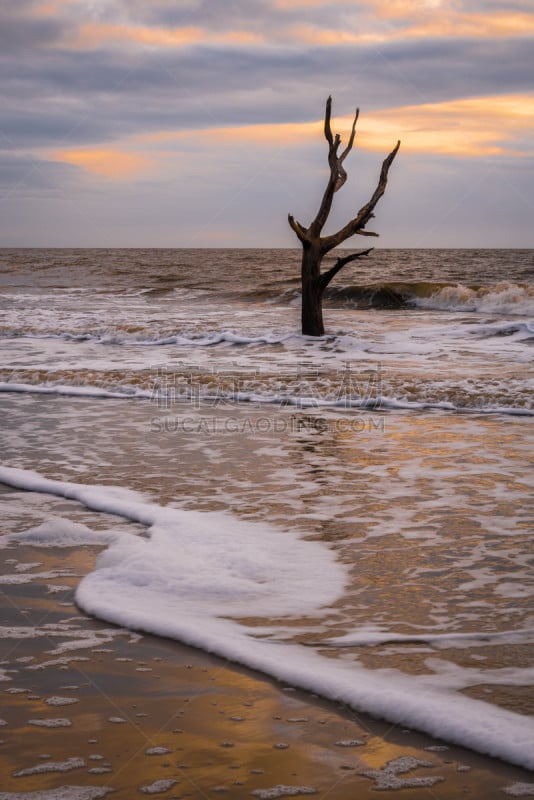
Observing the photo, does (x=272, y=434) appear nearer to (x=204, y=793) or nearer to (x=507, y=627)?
(x=507, y=627)

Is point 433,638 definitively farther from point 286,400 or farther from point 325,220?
point 325,220

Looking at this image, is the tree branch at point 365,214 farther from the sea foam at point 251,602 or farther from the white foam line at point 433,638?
the white foam line at point 433,638

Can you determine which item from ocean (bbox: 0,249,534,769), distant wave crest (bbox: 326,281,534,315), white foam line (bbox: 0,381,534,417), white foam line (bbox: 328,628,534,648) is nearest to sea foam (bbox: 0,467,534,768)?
ocean (bbox: 0,249,534,769)

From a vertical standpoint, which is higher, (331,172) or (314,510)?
(331,172)

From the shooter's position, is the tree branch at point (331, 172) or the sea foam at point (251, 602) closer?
the sea foam at point (251, 602)

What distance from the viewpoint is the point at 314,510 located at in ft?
18.3

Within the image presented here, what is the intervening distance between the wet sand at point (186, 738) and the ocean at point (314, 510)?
5.6 inches

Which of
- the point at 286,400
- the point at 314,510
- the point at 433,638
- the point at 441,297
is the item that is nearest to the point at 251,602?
the point at 433,638

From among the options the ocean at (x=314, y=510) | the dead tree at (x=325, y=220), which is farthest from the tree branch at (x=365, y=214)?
the ocean at (x=314, y=510)

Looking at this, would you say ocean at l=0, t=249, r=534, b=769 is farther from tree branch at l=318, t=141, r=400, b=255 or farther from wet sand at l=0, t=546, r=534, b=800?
tree branch at l=318, t=141, r=400, b=255

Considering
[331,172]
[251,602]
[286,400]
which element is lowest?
[251,602]

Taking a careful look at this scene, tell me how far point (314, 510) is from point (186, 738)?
302 centimetres

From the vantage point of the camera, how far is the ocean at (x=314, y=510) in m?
3.24

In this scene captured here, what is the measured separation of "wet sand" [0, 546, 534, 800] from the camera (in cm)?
240
